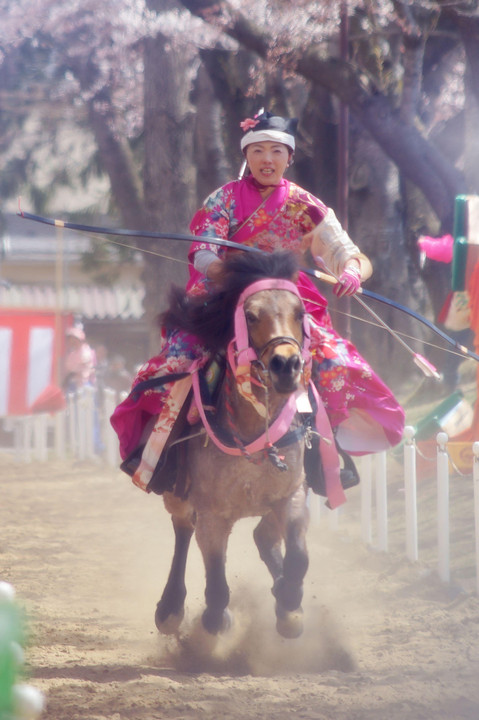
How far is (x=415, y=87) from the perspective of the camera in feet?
33.4

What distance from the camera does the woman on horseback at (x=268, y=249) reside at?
491 cm

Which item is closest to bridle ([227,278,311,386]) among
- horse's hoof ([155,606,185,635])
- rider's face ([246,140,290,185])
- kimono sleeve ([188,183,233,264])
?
kimono sleeve ([188,183,233,264])

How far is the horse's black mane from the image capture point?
14.5 feet

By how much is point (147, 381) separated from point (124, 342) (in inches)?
990

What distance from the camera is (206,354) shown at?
4.86 metres

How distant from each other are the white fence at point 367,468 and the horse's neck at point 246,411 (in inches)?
80.8

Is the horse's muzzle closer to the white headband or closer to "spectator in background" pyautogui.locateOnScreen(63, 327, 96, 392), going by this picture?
the white headband

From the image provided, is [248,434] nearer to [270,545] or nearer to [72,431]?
[270,545]

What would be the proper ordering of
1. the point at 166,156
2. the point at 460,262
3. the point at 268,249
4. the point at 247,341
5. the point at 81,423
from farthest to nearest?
1. the point at 166,156
2. the point at 81,423
3. the point at 460,262
4. the point at 268,249
5. the point at 247,341

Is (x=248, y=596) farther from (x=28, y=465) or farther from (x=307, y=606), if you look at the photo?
(x=28, y=465)

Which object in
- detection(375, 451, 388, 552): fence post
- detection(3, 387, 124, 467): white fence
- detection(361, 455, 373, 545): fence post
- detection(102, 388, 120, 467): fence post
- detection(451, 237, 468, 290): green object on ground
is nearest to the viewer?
detection(375, 451, 388, 552): fence post

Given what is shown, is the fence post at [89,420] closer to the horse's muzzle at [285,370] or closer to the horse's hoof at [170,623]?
the horse's hoof at [170,623]

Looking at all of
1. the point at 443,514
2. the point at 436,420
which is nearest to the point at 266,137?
the point at 443,514

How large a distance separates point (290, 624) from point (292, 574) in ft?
0.83
